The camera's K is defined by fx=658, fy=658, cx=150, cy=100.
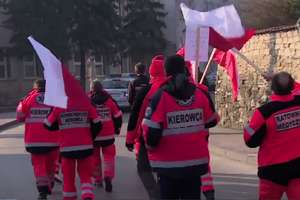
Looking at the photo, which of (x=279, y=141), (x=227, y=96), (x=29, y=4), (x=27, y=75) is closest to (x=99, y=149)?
(x=279, y=141)

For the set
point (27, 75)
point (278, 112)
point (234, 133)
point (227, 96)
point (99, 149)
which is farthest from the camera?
point (27, 75)

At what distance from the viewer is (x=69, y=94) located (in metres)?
7.68

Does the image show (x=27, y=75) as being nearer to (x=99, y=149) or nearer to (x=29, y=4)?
(x=29, y=4)

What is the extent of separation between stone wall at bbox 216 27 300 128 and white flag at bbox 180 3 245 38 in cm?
476

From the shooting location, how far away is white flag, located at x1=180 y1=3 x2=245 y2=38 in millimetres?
10656

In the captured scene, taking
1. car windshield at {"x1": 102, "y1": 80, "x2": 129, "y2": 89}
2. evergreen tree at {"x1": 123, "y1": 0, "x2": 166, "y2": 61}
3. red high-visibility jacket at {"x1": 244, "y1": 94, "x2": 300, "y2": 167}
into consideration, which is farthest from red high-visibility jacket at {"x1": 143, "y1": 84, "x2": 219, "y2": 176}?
evergreen tree at {"x1": 123, "y1": 0, "x2": 166, "y2": 61}

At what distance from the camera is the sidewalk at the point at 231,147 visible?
1269cm

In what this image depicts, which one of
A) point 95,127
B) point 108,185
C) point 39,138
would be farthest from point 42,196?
point 95,127

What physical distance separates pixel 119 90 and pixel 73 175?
2102 centimetres

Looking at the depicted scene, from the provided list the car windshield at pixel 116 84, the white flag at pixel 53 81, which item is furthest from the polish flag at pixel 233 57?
the car windshield at pixel 116 84

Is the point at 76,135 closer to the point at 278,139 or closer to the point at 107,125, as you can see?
the point at 107,125

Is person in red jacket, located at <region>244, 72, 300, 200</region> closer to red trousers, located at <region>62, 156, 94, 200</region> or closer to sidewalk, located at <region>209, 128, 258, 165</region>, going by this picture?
red trousers, located at <region>62, 156, 94, 200</region>

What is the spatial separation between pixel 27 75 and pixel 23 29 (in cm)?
654

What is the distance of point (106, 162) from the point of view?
9.98 metres
